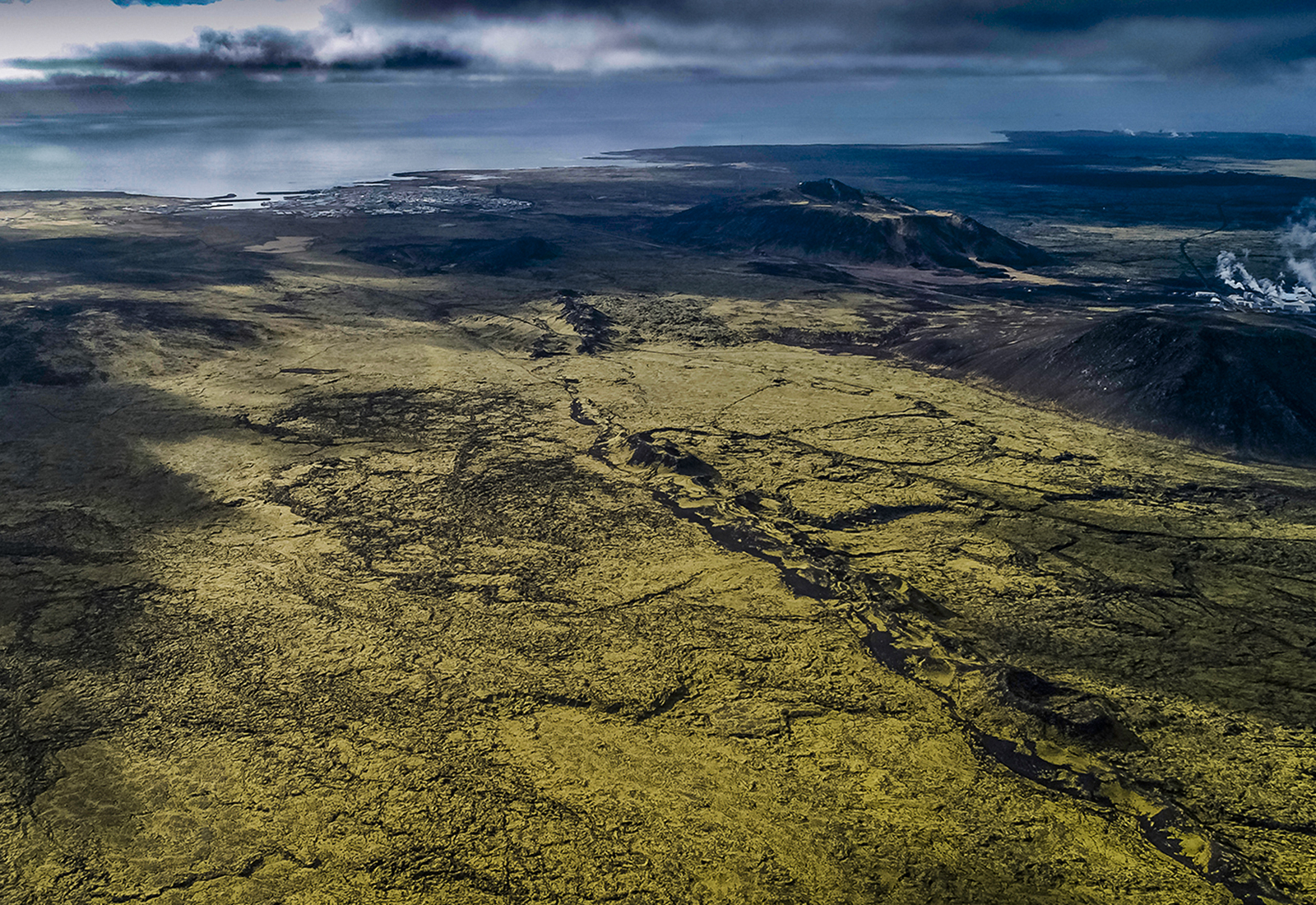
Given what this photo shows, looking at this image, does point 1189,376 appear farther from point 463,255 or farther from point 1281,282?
point 463,255

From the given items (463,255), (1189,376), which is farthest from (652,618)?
(463,255)

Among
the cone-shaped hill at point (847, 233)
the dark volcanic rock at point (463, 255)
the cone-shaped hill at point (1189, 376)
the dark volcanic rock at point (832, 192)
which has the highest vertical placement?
the dark volcanic rock at point (832, 192)

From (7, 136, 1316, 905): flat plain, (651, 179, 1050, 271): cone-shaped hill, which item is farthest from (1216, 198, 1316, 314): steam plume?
(7, 136, 1316, 905): flat plain

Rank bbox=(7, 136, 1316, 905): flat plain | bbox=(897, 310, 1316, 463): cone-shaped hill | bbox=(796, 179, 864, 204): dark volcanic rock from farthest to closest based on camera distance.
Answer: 1. bbox=(796, 179, 864, 204): dark volcanic rock
2. bbox=(897, 310, 1316, 463): cone-shaped hill
3. bbox=(7, 136, 1316, 905): flat plain

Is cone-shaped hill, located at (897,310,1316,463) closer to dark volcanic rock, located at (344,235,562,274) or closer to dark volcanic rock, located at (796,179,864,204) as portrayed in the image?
dark volcanic rock, located at (344,235,562,274)

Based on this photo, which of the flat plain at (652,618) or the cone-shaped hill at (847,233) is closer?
the flat plain at (652,618)

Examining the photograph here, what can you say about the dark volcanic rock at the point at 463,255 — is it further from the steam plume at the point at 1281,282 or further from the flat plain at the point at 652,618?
the steam plume at the point at 1281,282

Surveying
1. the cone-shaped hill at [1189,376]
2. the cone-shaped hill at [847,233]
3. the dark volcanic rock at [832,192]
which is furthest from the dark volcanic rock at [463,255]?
the cone-shaped hill at [1189,376]
